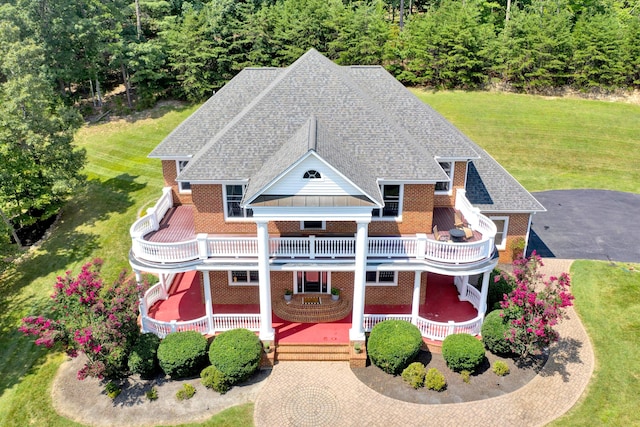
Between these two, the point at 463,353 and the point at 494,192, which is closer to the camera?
the point at 463,353

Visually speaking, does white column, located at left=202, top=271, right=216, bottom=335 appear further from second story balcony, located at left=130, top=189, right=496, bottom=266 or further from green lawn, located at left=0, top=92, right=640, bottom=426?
green lawn, located at left=0, top=92, right=640, bottom=426

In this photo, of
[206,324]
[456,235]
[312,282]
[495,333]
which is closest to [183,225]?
[206,324]

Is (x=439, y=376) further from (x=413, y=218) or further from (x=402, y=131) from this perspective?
(x=402, y=131)

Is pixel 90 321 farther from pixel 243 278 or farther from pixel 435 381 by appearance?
pixel 435 381

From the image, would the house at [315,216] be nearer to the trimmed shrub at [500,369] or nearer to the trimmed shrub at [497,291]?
the trimmed shrub at [497,291]

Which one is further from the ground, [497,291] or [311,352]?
[497,291]

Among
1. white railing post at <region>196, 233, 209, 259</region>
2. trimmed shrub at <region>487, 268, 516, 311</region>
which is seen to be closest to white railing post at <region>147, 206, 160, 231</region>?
white railing post at <region>196, 233, 209, 259</region>
